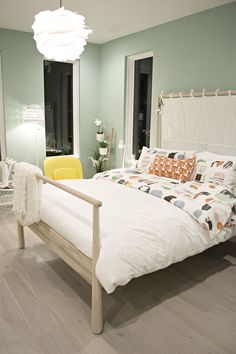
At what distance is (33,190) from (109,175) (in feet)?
3.35

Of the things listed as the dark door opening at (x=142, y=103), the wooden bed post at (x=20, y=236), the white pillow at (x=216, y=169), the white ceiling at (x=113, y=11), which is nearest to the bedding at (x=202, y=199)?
the white pillow at (x=216, y=169)

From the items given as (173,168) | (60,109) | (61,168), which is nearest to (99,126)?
(60,109)

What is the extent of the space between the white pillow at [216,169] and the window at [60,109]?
267 cm

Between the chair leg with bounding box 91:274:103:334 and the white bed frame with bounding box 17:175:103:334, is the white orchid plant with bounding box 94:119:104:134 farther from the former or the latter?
the chair leg with bounding box 91:274:103:334

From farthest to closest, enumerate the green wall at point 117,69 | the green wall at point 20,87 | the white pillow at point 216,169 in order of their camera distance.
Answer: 1. the green wall at point 20,87
2. the green wall at point 117,69
3. the white pillow at point 216,169

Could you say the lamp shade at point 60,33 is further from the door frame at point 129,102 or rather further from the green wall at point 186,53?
the door frame at point 129,102

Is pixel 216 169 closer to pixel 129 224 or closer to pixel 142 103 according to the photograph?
pixel 129 224

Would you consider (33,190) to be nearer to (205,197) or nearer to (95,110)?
(205,197)

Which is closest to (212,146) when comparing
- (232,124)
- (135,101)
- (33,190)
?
(232,124)

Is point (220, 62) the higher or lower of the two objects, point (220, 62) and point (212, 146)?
the higher

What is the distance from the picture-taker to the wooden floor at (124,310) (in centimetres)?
189

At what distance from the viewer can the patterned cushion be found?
3277 mm

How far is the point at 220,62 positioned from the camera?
3.44 m

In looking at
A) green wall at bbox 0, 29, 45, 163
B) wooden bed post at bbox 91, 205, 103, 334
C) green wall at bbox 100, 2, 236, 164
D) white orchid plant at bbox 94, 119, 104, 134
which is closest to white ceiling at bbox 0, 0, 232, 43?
green wall at bbox 100, 2, 236, 164
